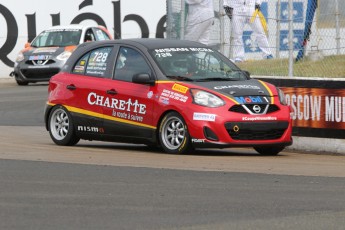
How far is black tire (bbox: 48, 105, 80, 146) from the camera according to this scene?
625 inches

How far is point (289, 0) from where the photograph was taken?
647 inches

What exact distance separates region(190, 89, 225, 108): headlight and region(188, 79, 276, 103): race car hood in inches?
5.0

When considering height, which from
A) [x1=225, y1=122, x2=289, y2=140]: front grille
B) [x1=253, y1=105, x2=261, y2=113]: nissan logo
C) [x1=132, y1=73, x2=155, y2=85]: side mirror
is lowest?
[x1=225, y1=122, x2=289, y2=140]: front grille

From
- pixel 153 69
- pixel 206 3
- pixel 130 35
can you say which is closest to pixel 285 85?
pixel 153 69

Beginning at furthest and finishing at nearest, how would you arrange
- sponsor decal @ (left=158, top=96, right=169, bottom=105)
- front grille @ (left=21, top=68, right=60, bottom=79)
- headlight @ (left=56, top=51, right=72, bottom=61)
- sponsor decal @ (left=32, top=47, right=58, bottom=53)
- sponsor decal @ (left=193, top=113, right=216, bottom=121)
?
sponsor decal @ (left=32, top=47, right=58, bottom=53)
headlight @ (left=56, top=51, right=72, bottom=61)
front grille @ (left=21, top=68, right=60, bottom=79)
sponsor decal @ (left=158, top=96, right=169, bottom=105)
sponsor decal @ (left=193, top=113, right=216, bottom=121)

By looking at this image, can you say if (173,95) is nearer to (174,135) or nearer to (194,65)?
(174,135)

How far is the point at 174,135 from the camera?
14461 millimetres

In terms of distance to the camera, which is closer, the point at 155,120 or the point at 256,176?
the point at 256,176

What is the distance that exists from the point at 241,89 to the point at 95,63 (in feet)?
7.78

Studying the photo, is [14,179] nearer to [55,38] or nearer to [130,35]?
[55,38]

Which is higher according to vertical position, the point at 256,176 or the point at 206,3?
the point at 206,3

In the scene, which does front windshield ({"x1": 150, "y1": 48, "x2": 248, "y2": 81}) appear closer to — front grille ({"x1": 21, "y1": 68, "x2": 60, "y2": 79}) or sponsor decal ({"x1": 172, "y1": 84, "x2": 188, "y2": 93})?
sponsor decal ({"x1": 172, "y1": 84, "x2": 188, "y2": 93})

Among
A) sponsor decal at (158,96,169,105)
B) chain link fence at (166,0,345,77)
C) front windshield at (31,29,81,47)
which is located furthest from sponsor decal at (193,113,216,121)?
front windshield at (31,29,81,47)

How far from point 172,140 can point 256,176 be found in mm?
2642
